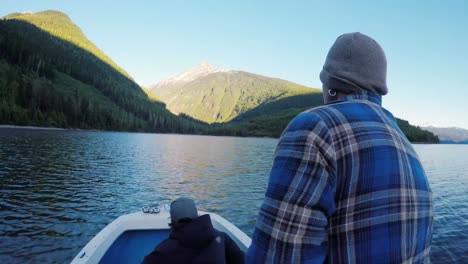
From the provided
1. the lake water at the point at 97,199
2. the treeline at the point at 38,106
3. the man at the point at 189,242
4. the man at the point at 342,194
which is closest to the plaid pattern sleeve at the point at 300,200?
A: the man at the point at 342,194

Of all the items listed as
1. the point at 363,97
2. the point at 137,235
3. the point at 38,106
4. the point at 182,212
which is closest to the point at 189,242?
the point at 182,212

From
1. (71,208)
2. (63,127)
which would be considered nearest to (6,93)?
(63,127)

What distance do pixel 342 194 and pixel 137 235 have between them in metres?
8.92

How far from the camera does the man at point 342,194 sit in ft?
5.75

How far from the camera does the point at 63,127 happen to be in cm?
14938

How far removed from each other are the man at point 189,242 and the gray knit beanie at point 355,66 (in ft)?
10.9

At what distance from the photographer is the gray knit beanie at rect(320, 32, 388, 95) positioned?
2.20m

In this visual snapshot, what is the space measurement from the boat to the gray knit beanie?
6.64m

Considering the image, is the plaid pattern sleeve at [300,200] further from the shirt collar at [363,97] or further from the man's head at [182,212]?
the man's head at [182,212]

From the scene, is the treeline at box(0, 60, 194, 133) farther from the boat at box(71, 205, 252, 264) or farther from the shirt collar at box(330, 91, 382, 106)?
the shirt collar at box(330, 91, 382, 106)

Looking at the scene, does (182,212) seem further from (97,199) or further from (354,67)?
(97,199)

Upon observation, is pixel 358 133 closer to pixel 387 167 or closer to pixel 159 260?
pixel 387 167

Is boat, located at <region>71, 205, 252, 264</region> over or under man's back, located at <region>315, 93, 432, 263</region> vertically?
under

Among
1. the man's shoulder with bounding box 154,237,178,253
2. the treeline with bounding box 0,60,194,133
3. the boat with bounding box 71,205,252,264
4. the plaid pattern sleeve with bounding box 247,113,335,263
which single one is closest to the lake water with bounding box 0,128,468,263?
the boat with bounding box 71,205,252,264
